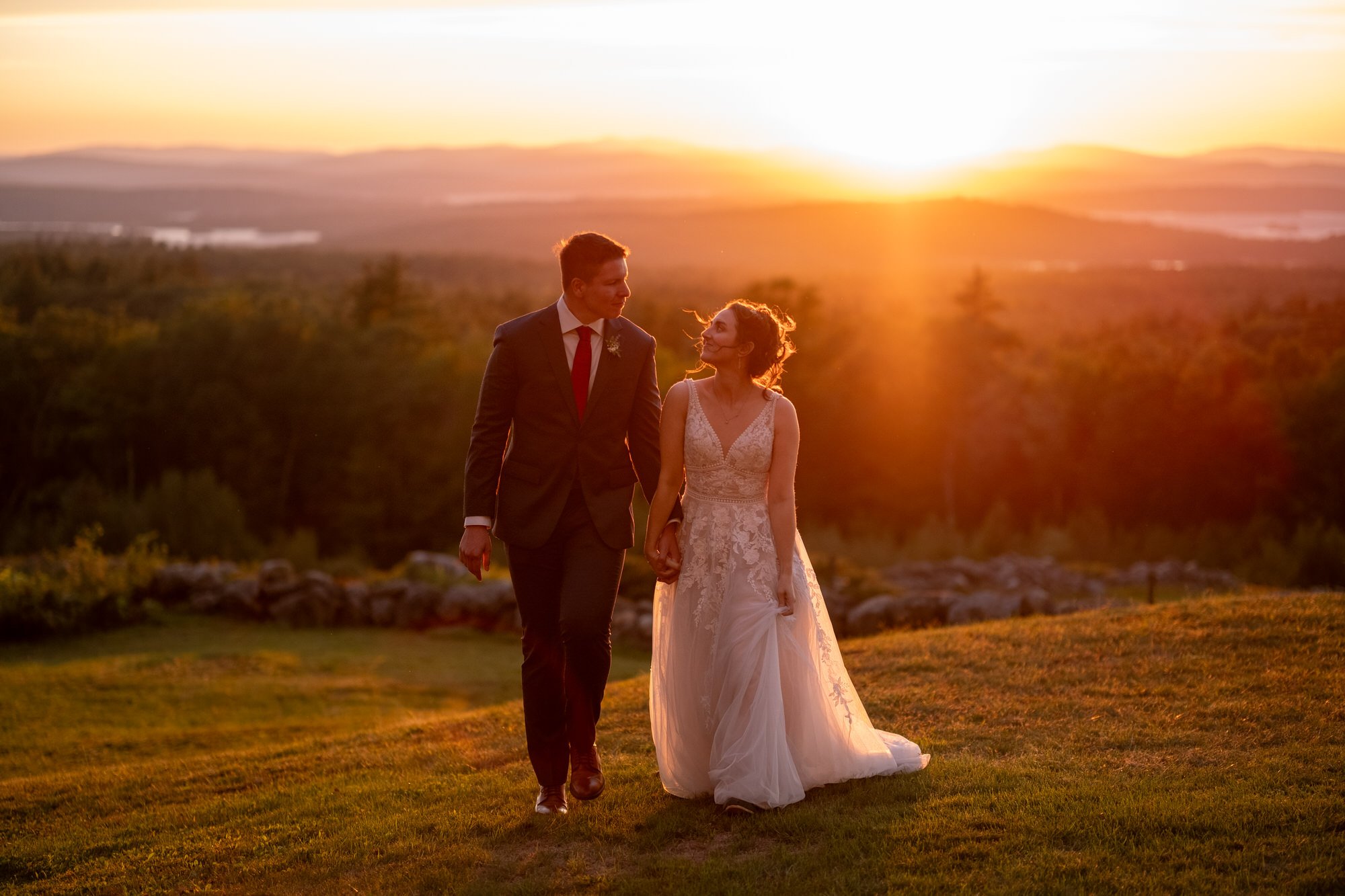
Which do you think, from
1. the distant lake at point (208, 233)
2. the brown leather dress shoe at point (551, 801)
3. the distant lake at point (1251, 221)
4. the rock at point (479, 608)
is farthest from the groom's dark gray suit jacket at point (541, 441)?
the distant lake at point (208, 233)

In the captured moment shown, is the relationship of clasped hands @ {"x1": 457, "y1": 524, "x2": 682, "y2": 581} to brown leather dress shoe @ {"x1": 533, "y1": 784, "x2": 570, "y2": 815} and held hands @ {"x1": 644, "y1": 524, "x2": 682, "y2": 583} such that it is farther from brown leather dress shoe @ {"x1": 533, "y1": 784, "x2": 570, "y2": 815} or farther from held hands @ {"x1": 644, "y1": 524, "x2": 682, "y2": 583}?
brown leather dress shoe @ {"x1": 533, "y1": 784, "x2": 570, "y2": 815}

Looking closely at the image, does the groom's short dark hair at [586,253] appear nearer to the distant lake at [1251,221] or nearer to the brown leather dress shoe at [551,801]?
the brown leather dress shoe at [551,801]

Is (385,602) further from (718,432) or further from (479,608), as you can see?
(718,432)

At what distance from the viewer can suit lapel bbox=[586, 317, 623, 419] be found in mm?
5473

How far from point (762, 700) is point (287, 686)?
826cm

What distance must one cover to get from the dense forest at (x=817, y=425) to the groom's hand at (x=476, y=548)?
921 inches

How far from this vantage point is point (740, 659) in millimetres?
5395

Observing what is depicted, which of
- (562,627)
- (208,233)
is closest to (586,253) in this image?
(562,627)

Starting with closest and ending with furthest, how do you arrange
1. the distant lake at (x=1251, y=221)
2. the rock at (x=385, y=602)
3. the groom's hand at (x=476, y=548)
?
the groom's hand at (x=476, y=548) → the rock at (x=385, y=602) → the distant lake at (x=1251, y=221)

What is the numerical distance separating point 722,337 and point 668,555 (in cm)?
101

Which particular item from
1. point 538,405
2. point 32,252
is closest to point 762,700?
point 538,405

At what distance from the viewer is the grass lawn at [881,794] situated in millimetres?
4711

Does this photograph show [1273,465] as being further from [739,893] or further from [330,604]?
[739,893]

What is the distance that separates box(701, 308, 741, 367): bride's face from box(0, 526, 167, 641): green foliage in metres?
12.7
